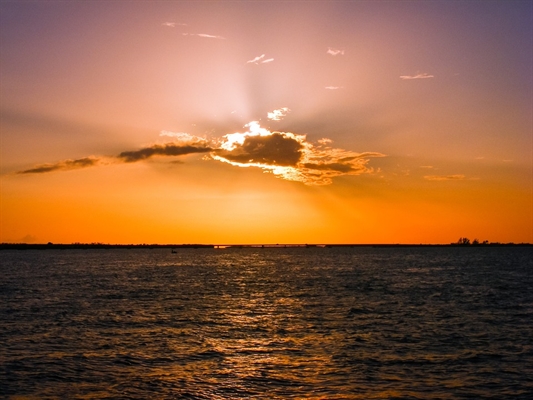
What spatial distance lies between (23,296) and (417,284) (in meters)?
64.9

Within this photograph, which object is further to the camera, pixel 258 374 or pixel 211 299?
pixel 211 299

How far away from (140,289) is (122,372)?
2209 inches

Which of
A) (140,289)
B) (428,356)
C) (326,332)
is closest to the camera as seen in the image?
(428,356)

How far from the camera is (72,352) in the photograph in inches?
1385

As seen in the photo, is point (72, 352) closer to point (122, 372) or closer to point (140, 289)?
point (122, 372)

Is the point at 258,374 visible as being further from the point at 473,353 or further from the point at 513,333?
the point at 513,333

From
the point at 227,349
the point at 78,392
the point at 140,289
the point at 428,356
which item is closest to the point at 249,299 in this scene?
the point at 140,289

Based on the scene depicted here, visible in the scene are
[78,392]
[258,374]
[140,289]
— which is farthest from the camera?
[140,289]

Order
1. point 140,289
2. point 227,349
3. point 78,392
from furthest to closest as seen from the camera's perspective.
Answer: point 140,289, point 227,349, point 78,392

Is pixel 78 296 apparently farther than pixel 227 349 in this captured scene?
Yes

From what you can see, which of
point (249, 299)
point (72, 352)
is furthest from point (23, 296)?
point (72, 352)

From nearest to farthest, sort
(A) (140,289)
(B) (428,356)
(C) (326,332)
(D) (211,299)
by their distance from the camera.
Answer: (B) (428,356) < (C) (326,332) < (D) (211,299) < (A) (140,289)

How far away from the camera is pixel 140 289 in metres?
84.5

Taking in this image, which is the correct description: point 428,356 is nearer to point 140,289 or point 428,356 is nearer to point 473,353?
point 473,353
